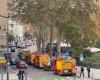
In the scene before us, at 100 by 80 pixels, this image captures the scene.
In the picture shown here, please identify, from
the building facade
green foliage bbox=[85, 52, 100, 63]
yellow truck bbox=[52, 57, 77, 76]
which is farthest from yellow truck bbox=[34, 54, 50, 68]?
the building facade

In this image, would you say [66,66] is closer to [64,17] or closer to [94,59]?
[94,59]

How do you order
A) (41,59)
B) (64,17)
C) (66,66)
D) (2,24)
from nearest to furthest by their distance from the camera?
(66,66), (41,59), (64,17), (2,24)

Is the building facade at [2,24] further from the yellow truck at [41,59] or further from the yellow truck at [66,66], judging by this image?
the yellow truck at [66,66]

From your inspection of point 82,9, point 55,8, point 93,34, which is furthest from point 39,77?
point 93,34

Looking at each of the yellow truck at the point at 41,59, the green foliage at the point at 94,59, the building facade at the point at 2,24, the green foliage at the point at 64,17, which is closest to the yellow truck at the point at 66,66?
the yellow truck at the point at 41,59

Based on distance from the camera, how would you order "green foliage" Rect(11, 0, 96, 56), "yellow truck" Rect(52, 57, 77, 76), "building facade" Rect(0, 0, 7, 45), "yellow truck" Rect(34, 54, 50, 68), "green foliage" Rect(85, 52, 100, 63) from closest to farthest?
"yellow truck" Rect(52, 57, 77, 76) < "yellow truck" Rect(34, 54, 50, 68) < "green foliage" Rect(11, 0, 96, 56) < "green foliage" Rect(85, 52, 100, 63) < "building facade" Rect(0, 0, 7, 45)

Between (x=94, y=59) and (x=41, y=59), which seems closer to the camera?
(x=41, y=59)

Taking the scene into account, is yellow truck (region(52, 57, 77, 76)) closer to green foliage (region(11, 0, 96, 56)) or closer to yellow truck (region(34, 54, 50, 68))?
yellow truck (region(34, 54, 50, 68))

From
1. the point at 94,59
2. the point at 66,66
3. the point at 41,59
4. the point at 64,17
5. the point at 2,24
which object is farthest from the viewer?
the point at 2,24

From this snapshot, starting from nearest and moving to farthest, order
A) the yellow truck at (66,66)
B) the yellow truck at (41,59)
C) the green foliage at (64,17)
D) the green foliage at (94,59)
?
the yellow truck at (66,66), the yellow truck at (41,59), the green foliage at (64,17), the green foliage at (94,59)

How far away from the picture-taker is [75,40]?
69812 millimetres

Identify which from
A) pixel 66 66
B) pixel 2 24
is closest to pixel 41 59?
pixel 66 66

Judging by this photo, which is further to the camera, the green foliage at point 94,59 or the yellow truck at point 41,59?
the green foliage at point 94,59

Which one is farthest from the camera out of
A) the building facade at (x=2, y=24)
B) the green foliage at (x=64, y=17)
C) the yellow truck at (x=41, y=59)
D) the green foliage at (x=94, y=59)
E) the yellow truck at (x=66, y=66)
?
the building facade at (x=2, y=24)
